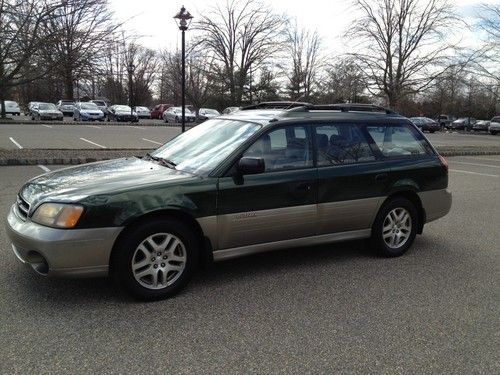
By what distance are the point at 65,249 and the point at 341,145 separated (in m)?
2.93

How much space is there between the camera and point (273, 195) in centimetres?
437

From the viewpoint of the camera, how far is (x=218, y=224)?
4098mm

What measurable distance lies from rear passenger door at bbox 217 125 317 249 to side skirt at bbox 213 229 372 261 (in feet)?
0.14

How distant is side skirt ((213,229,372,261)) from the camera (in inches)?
166

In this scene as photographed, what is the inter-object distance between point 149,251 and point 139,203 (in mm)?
415

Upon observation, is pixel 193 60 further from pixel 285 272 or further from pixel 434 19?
pixel 285 272

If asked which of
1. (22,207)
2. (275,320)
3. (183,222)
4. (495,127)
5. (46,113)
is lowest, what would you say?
(275,320)

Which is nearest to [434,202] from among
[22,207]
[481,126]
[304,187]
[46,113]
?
[304,187]

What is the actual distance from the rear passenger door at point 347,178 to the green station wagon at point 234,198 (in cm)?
1

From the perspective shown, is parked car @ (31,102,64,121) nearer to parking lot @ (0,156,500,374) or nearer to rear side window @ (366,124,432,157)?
parking lot @ (0,156,500,374)

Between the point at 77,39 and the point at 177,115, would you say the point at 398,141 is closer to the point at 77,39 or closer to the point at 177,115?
the point at 77,39

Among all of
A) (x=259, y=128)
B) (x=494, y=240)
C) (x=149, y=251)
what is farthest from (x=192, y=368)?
(x=494, y=240)

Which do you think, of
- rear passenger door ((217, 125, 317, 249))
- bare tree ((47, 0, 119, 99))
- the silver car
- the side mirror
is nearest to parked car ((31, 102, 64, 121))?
the silver car

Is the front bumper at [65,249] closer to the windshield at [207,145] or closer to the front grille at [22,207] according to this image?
the front grille at [22,207]
